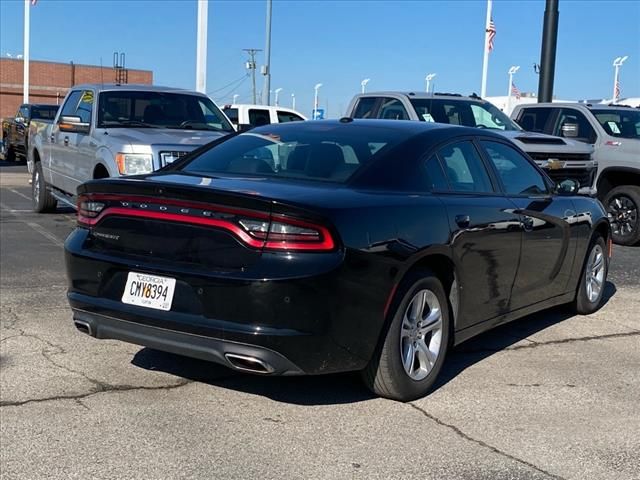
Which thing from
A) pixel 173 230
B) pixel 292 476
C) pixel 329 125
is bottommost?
pixel 292 476

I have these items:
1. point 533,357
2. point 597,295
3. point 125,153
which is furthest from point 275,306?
point 125,153

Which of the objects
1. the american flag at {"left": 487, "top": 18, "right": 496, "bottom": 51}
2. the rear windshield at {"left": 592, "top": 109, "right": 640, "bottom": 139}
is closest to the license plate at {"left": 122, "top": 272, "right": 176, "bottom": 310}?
the rear windshield at {"left": 592, "top": 109, "right": 640, "bottom": 139}

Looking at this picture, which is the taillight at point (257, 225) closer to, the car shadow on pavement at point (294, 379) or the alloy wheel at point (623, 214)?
the car shadow on pavement at point (294, 379)

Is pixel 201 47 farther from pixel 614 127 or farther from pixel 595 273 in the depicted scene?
pixel 595 273

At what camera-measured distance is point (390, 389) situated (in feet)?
15.4

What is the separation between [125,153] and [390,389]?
550 cm

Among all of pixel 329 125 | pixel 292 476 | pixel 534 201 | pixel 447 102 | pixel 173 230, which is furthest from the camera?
pixel 447 102

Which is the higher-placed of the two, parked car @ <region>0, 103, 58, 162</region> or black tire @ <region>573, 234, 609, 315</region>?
parked car @ <region>0, 103, 58, 162</region>

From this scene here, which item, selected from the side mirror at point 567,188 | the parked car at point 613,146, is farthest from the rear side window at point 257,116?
the side mirror at point 567,188

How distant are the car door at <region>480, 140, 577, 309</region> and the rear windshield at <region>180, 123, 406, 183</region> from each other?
3.40 ft

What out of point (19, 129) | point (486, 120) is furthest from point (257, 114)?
point (19, 129)

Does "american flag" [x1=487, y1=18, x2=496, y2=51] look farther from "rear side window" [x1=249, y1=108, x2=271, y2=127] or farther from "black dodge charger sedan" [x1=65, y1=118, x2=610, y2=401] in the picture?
"black dodge charger sedan" [x1=65, y1=118, x2=610, y2=401]

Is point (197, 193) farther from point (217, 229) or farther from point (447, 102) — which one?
point (447, 102)

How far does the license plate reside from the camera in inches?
170
